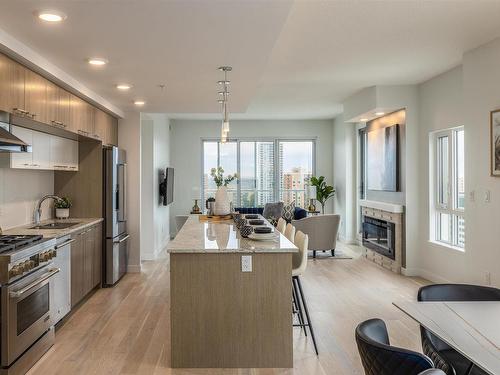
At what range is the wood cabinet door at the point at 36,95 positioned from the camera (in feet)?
11.6

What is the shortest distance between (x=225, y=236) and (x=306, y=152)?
6.81 m

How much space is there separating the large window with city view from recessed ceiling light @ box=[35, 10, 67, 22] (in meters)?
7.48

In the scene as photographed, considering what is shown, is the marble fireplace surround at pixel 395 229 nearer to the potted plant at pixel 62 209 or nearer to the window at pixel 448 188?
the window at pixel 448 188

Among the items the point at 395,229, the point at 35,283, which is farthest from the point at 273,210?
the point at 35,283

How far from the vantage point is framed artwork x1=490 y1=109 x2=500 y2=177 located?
4.11 metres

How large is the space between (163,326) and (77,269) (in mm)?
1236

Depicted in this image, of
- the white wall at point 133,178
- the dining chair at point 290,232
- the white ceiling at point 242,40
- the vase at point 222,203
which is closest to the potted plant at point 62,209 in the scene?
the white wall at point 133,178

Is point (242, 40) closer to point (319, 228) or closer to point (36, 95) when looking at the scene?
point (36, 95)

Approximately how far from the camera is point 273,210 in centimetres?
938

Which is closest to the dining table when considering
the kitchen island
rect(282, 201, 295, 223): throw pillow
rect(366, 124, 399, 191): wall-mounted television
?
the kitchen island

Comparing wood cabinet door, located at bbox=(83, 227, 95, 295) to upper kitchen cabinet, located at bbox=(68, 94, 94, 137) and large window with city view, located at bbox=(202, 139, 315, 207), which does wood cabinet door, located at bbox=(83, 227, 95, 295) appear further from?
large window with city view, located at bbox=(202, 139, 315, 207)

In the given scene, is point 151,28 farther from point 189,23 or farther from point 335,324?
point 335,324

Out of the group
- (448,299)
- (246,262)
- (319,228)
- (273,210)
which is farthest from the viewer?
(273,210)

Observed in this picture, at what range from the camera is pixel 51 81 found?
4066mm
